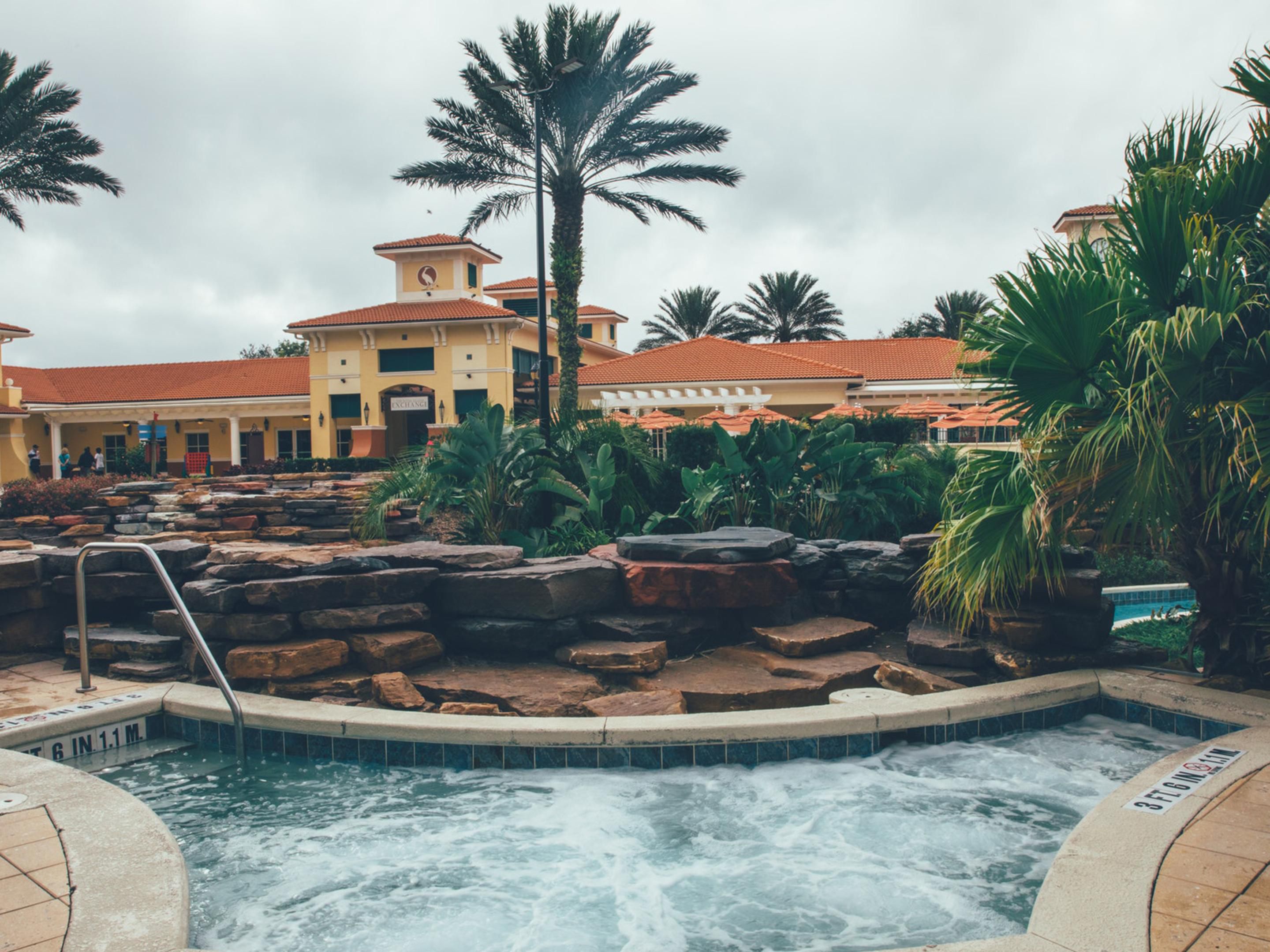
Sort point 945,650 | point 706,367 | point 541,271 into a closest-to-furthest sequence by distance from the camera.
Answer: point 945,650, point 541,271, point 706,367

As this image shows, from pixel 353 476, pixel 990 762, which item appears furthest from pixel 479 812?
pixel 353 476

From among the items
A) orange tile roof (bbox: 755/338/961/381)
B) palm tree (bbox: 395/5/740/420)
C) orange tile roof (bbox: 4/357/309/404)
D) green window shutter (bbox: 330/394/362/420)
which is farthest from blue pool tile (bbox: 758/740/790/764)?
orange tile roof (bbox: 4/357/309/404)

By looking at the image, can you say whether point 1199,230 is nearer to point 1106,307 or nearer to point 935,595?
point 1106,307

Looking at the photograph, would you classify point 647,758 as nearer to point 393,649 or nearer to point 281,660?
point 393,649

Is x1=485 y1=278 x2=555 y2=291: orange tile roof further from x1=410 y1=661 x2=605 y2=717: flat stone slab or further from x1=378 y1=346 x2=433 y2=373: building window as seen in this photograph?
x1=410 y1=661 x2=605 y2=717: flat stone slab

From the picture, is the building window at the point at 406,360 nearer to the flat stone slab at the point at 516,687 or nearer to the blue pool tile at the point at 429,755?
the flat stone slab at the point at 516,687

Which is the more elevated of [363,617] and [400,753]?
[363,617]

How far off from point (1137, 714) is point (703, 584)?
3099 mm

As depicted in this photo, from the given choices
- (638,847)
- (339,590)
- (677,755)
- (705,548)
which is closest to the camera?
(638,847)

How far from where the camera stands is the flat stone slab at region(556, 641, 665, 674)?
6.58 metres

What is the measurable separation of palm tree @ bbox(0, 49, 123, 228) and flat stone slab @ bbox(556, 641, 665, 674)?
27382 millimetres

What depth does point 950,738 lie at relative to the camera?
548 centimetres

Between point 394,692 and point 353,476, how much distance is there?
660 inches

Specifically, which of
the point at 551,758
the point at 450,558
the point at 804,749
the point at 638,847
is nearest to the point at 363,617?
the point at 450,558
